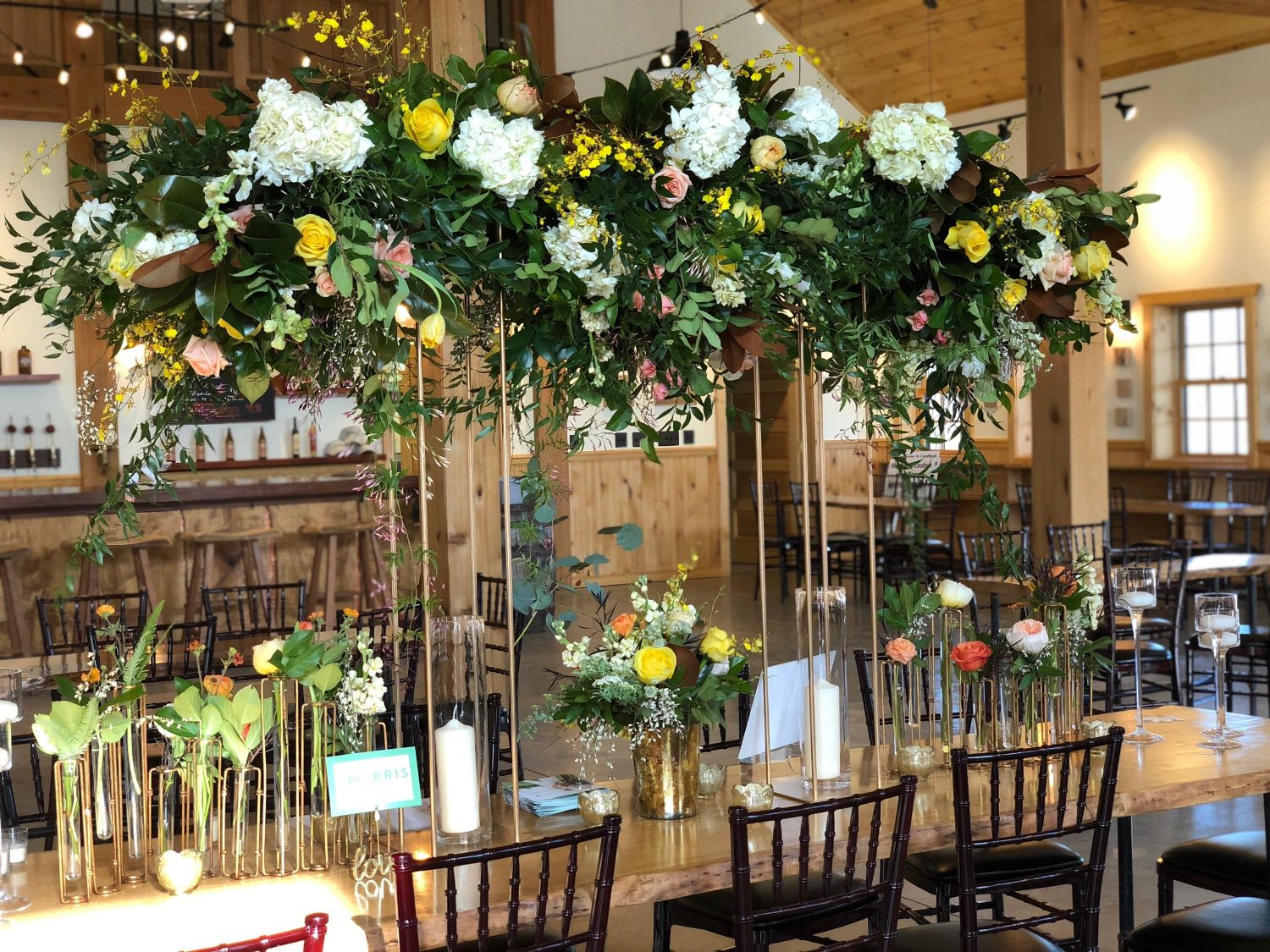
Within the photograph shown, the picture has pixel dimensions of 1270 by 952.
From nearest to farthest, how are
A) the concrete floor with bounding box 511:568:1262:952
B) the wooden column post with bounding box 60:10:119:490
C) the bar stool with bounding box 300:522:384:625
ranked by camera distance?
the concrete floor with bounding box 511:568:1262:952, the bar stool with bounding box 300:522:384:625, the wooden column post with bounding box 60:10:119:490

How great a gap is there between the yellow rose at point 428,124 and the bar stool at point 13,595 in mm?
6594

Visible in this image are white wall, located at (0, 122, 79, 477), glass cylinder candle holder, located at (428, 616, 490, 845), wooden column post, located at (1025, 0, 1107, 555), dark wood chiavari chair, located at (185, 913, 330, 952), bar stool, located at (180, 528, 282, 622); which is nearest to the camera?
dark wood chiavari chair, located at (185, 913, 330, 952)

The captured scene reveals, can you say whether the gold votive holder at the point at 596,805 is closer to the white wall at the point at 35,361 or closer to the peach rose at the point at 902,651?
the peach rose at the point at 902,651

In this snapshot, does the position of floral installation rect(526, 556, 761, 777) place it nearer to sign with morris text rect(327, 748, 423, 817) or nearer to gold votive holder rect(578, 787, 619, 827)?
gold votive holder rect(578, 787, 619, 827)

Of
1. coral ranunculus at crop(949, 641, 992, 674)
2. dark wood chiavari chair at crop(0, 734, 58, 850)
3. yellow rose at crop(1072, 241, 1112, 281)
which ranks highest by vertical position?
yellow rose at crop(1072, 241, 1112, 281)

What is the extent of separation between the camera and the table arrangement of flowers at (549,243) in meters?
2.05

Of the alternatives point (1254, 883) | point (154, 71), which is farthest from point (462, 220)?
→ point (154, 71)

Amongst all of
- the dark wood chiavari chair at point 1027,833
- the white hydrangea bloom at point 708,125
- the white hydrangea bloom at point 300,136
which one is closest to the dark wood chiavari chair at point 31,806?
the white hydrangea bloom at point 300,136

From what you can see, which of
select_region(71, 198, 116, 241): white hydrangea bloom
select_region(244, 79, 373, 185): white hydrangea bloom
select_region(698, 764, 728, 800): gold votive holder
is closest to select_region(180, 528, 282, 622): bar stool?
select_region(698, 764, 728, 800): gold votive holder

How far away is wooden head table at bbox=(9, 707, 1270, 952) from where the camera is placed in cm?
217

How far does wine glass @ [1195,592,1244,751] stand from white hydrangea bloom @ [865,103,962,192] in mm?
1393

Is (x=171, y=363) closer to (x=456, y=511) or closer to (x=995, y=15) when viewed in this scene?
(x=456, y=511)

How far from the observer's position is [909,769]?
306cm

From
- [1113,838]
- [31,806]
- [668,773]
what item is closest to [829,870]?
[668,773]
